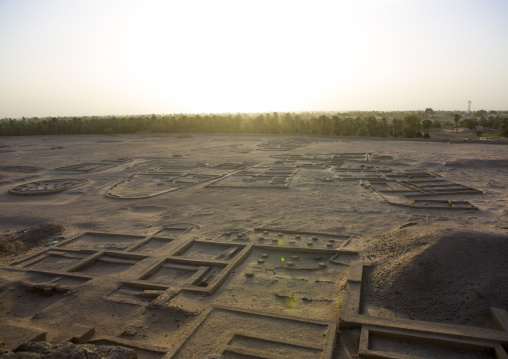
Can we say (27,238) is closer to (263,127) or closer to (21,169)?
(21,169)

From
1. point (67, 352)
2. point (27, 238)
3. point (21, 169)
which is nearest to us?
point (67, 352)

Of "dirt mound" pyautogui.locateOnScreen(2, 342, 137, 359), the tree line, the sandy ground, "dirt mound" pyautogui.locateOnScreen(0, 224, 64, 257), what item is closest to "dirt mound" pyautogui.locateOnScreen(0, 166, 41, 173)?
the sandy ground

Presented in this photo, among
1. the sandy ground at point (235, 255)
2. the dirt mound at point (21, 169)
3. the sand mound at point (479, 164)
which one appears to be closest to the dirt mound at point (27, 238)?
the sandy ground at point (235, 255)

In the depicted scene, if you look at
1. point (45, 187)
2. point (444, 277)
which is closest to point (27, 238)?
point (45, 187)

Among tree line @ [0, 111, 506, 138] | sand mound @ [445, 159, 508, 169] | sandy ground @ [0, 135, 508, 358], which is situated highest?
tree line @ [0, 111, 506, 138]

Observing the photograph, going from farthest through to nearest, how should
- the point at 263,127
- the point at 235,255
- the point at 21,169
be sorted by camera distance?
the point at 263,127 → the point at 21,169 → the point at 235,255

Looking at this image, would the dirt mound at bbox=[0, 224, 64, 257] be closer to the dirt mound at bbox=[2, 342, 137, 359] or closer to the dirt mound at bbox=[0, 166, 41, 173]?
the dirt mound at bbox=[2, 342, 137, 359]
